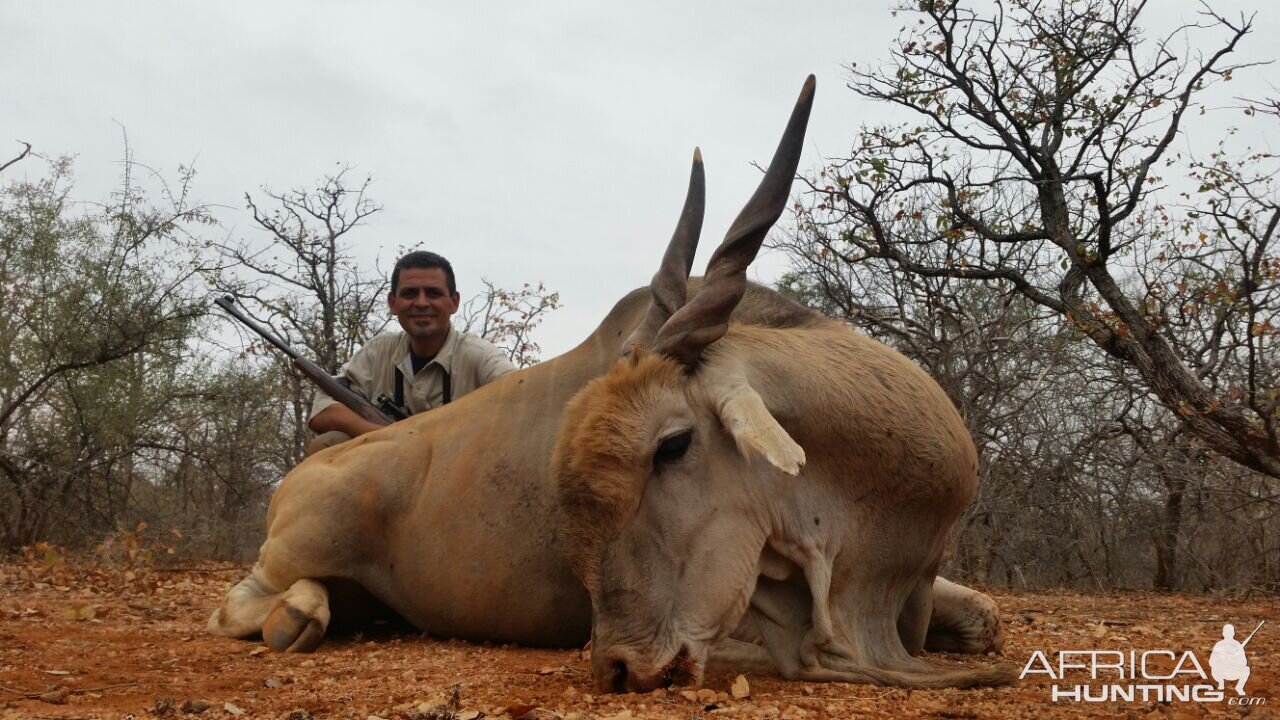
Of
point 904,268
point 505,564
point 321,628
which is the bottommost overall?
point 321,628

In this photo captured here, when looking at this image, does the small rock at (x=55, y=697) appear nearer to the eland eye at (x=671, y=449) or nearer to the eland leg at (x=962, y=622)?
the eland eye at (x=671, y=449)

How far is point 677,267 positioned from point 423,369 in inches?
107

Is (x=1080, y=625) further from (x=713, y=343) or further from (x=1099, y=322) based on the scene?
(x=713, y=343)

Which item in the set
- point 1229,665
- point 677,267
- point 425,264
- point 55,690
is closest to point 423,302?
point 425,264

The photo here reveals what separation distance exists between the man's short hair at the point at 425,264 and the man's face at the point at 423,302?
0.11ft

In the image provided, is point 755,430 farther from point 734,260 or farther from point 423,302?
point 423,302

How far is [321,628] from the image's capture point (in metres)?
4.27

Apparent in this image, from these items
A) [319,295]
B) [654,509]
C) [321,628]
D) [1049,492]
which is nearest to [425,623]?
[321,628]

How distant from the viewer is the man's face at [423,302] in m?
6.13

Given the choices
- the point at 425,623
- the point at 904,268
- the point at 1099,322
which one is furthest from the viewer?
the point at 904,268

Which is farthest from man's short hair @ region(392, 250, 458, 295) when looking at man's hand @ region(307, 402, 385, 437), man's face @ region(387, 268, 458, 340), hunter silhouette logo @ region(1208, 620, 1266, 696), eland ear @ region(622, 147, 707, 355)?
hunter silhouette logo @ region(1208, 620, 1266, 696)

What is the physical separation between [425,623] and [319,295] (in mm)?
8659

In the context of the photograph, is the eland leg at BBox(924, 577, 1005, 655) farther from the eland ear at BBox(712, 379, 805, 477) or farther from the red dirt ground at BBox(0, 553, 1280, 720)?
the eland ear at BBox(712, 379, 805, 477)

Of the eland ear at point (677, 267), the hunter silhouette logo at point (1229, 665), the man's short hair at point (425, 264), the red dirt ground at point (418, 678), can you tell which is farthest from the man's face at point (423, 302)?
the hunter silhouette logo at point (1229, 665)
